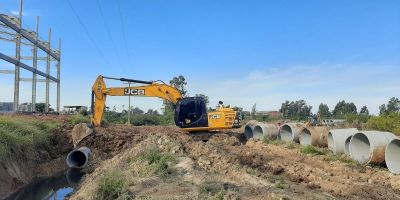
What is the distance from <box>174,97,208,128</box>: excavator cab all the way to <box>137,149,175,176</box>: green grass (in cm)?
610

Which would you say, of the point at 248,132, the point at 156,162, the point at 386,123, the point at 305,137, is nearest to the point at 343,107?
the point at 248,132

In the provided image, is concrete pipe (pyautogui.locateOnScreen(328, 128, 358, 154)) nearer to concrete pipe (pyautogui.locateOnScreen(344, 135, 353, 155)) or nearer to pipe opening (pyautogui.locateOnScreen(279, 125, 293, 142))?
concrete pipe (pyautogui.locateOnScreen(344, 135, 353, 155))

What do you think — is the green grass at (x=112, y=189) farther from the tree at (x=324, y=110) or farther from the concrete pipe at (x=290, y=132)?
the tree at (x=324, y=110)

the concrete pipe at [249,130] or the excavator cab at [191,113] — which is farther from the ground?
the excavator cab at [191,113]

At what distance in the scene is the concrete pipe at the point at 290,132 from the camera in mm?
23609

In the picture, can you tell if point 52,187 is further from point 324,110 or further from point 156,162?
point 324,110

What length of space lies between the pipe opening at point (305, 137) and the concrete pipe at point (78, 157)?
1083 cm

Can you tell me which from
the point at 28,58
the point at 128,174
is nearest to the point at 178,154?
the point at 128,174

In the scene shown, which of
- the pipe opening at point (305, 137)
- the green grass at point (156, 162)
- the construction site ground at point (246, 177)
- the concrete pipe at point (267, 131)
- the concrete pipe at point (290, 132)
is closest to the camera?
the construction site ground at point (246, 177)

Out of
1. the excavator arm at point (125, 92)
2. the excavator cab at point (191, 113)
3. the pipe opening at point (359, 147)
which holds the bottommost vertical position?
the pipe opening at point (359, 147)

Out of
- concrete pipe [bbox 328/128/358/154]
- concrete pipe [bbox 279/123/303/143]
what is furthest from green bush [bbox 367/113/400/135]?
concrete pipe [bbox 328/128/358/154]

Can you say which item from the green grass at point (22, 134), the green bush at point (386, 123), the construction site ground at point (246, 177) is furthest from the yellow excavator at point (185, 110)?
the green bush at point (386, 123)

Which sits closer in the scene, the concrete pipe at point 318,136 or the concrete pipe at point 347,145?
the concrete pipe at point 347,145

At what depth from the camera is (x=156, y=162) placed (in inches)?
527
